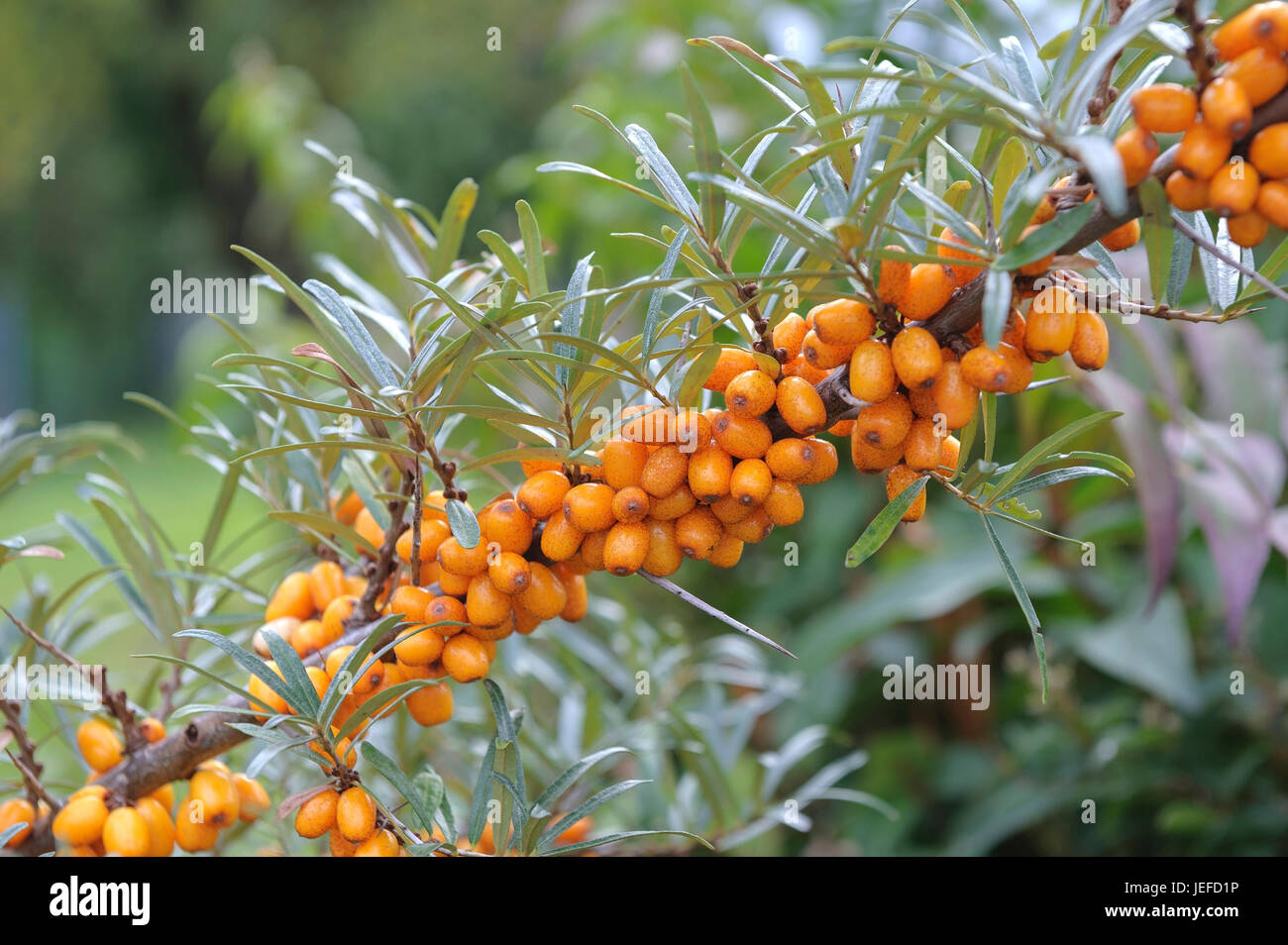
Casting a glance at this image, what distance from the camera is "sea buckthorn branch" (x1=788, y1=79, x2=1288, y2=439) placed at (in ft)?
1.09

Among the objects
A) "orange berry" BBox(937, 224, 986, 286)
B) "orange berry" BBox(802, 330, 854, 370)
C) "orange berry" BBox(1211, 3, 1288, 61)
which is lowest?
"orange berry" BBox(802, 330, 854, 370)

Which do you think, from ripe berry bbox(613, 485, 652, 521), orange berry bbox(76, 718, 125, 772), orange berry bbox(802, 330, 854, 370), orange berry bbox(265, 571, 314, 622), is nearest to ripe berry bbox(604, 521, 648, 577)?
ripe berry bbox(613, 485, 652, 521)

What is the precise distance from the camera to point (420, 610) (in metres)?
0.43

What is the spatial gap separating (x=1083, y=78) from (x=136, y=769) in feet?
1.81

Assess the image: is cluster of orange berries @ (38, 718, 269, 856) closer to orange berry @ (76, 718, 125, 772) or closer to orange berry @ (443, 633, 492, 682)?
orange berry @ (76, 718, 125, 772)

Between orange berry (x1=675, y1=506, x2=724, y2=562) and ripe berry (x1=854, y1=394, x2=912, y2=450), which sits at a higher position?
ripe berry (x1=854, y1=394, x2=912, y2=450)

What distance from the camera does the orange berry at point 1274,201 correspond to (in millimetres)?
325

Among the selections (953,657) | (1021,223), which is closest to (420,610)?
(1021,223)

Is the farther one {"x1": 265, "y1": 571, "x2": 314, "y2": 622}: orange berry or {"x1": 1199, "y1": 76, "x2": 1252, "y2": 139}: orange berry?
{"x1": 265, "y1": 571, "x2": 314, "y2": 622}: orange berry

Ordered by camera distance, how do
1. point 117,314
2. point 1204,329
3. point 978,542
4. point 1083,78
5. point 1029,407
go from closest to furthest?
point 1083,78
point 1204,329
point 1029,407
point 978,542
point 117,314

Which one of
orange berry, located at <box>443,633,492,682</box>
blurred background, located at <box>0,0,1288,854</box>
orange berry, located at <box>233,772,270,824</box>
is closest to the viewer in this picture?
orange berry, located at <box>443,633,492,682</box>

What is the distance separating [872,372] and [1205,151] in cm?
14

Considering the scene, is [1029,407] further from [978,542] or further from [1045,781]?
[1045,781]

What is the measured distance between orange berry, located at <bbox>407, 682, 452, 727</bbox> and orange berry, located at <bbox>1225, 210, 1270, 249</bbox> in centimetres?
39
